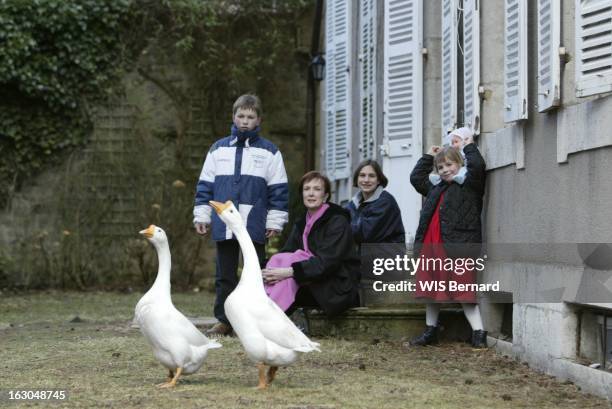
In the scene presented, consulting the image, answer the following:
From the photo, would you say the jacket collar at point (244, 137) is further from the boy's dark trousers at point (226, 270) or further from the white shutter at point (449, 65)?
the white shutter at point (449, 65)

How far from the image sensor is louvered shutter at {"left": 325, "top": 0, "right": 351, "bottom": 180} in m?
15.7

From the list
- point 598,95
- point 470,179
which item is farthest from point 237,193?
point 598,95

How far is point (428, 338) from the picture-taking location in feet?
29.2

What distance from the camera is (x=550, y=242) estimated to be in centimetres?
754

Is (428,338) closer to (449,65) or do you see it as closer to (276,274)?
(276,274)

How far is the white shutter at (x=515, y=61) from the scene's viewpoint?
8086 millimetres

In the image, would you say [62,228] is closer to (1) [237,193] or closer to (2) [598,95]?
(1) [237,193]

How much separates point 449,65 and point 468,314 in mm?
2693

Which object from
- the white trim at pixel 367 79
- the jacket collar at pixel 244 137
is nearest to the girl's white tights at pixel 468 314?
the jacket collar at pixel 244 137

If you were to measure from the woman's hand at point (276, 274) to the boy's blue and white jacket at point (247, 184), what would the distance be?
1.40ft

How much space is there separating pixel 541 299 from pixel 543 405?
1469 mm

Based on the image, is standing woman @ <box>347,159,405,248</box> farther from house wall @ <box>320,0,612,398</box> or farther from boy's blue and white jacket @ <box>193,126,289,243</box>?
house wall @ <box>320,0,612,398</box>

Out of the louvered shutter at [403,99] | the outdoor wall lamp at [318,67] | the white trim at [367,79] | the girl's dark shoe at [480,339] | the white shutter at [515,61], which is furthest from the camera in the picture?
the outdoor wall lamp at [318,67]

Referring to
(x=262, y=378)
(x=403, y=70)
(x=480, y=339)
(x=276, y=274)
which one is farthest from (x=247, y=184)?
(x=262, y=378)
